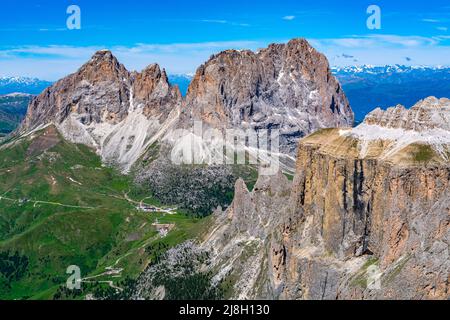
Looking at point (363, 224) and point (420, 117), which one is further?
point (420, 117)

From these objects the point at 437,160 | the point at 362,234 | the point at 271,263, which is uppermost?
the point at 437,160

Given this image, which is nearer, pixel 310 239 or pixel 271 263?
pixel 310 239

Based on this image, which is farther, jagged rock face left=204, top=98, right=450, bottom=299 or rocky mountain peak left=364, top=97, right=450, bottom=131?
rocky mountain peak left=364, top=97, right=450, bottom=131

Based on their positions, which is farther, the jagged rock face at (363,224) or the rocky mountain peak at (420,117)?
the rocky mountain peak at (420,117)

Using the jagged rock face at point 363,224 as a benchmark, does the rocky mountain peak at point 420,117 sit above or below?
above

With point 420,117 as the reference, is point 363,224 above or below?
below

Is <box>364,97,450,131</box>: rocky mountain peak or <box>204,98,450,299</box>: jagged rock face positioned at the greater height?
<box>364,97,450,131</box>: rocky mountain peak
